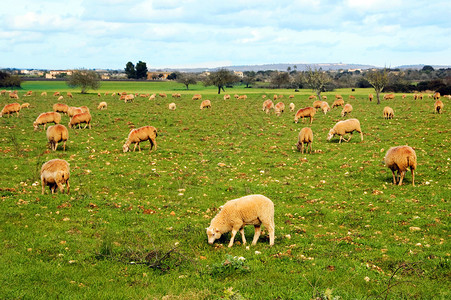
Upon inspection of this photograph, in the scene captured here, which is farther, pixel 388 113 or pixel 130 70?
A: pixel 130 70

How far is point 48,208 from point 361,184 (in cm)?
1419

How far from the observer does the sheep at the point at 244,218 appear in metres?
10.7

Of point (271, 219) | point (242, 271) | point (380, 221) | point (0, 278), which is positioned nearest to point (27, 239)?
point (0, 278)

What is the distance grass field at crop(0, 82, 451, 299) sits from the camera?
810 centimetres

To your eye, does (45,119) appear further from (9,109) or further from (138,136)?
(138,136)

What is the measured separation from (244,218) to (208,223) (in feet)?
7.11

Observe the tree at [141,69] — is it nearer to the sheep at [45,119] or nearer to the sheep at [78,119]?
the sheep at [78,119]

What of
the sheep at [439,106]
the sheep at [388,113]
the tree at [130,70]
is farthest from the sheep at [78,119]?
the tree at [130,70]

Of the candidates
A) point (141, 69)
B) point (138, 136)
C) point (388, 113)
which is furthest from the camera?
point (141, 69)

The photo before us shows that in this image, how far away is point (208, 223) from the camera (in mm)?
12609

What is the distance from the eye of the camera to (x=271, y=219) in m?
10.8

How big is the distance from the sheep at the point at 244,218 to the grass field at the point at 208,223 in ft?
1.25

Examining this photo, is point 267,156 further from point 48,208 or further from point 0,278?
point 0,278

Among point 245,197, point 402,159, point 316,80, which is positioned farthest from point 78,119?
point 316,80
